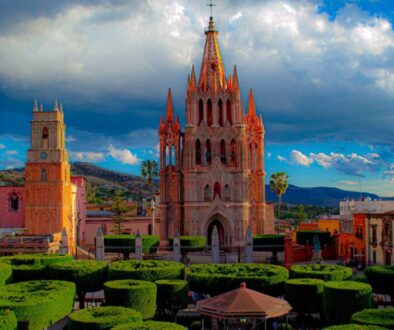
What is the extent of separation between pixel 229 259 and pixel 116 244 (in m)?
12.0

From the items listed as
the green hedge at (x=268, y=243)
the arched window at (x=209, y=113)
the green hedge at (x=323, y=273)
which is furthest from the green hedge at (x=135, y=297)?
the arched window at (x=209, y=113)

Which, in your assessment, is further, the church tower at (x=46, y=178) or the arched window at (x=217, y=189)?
the arched window at (x=217, y=189)

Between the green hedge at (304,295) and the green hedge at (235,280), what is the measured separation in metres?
1.60

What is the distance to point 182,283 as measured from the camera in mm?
34156

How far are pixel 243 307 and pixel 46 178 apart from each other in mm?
40579

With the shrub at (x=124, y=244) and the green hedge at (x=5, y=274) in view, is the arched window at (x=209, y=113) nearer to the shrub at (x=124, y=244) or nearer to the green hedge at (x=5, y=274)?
the shrub at (x=124, y=244)

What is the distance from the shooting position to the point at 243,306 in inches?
1046

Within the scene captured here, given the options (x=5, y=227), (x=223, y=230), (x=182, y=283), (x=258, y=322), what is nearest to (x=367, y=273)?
(x=258, y=322)

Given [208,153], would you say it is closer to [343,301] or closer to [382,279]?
[382,279]

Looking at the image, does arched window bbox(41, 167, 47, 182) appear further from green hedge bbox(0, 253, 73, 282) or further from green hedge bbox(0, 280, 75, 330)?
green hedge bbox(0, 280, 75, 330)

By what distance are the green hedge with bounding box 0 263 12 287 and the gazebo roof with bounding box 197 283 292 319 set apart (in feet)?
45.9

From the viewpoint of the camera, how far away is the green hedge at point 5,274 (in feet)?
116

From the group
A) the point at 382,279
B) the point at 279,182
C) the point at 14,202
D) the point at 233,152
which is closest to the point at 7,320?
the point at 382,279

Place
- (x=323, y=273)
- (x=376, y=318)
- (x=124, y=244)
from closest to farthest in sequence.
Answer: (x=376, y=318) → (x=323, y=273) → (x=124, y=244)
